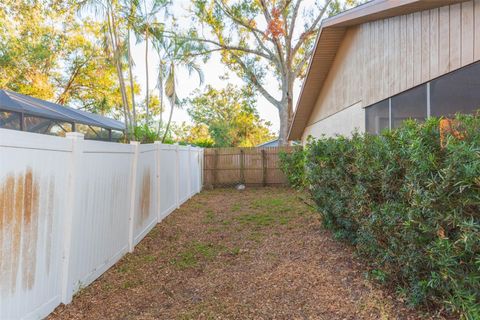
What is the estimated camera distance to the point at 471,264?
2020 millimetres

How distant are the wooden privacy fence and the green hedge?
10.6 metres

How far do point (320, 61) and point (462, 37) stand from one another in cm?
478

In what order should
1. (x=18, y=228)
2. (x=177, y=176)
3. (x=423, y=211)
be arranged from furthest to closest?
1. (x=177, y=176)
2. (x=18, y=228)
3. (x=423, y=211)

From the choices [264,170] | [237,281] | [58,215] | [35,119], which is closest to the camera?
[58,215]

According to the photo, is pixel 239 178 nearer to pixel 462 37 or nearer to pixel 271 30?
pixel 271 30

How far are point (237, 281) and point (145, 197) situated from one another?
259cm

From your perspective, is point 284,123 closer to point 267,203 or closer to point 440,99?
point 267,203

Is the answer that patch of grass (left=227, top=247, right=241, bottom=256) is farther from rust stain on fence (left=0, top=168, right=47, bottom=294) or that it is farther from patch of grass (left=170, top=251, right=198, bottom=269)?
rust stain on fence (left=0, top=168, right=47, bottom=294)

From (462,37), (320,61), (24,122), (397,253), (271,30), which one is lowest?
Result: (397,253)

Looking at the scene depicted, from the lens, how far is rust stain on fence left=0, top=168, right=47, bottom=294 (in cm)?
223

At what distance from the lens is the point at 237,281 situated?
12.7ft

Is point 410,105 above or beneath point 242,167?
above

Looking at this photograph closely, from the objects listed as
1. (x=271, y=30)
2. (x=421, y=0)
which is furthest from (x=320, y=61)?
(x=271, y=30)

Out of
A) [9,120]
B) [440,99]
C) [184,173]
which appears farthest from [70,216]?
[184,173]
